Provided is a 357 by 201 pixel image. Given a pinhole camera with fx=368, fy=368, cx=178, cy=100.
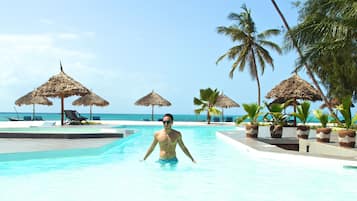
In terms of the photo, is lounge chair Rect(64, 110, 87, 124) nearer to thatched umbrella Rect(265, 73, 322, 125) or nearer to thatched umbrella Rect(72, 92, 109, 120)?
thatched umbrella Rect(72, 92, 109, 120)

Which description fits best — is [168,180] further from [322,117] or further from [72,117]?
[72,117]

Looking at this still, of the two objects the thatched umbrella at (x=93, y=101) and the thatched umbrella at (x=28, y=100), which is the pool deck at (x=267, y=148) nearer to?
the thatched umbrella at (x=93, y=101)

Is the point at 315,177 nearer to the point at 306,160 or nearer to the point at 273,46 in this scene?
the point at 306,160

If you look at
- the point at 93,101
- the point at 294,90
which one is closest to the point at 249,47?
the point at 294,90

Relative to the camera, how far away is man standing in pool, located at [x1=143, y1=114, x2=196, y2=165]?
5.73 m

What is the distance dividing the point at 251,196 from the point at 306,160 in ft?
6.89

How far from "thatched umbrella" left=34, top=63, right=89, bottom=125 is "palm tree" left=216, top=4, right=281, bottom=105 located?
29.7ft

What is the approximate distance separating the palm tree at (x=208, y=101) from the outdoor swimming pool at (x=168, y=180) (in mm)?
16628

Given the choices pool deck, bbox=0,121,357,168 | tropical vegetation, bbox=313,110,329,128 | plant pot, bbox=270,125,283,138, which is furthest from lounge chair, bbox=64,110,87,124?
tropical vegetation, bbox=313,110,329,128

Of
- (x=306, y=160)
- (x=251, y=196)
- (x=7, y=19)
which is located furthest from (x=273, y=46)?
(x=251, y=196)

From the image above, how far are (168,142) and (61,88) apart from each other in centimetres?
1490

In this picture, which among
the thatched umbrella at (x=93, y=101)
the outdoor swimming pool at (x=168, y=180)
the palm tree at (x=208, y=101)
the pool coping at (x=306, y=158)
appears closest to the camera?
the outdoor swimming pool at (x=168, y=180)

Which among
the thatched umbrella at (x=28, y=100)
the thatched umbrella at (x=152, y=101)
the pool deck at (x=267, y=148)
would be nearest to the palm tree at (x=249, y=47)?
the thatched umbrella at (x=152, y=101)

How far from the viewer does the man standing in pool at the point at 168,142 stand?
5.73m
